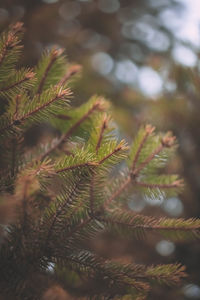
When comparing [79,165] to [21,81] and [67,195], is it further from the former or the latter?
[21,81]

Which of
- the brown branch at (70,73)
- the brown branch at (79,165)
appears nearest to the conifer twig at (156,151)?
the brown branch at (79,165)

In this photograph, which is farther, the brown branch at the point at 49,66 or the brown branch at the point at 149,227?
the brown branch at the point at 49,66

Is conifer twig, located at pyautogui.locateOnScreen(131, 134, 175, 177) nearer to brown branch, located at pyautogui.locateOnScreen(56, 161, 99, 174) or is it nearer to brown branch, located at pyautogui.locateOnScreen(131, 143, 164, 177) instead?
brown branch, located at pyautogui.locateOnScreen(131, 143, 164, 177)

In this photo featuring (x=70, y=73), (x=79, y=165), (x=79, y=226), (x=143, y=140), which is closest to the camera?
(x=79, y=165)

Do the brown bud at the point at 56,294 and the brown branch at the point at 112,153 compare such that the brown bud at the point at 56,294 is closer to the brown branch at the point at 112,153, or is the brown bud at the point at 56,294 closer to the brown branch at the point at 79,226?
the brown branch at the point at 79,226

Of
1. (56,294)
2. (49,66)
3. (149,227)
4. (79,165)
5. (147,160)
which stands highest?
(49,66)

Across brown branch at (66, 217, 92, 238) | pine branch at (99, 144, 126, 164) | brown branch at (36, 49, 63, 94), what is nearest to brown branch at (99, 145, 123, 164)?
pine branch at (99, 144, 126, 164)

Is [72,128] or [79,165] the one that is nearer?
[79,165]

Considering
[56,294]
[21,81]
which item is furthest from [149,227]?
[21,81]

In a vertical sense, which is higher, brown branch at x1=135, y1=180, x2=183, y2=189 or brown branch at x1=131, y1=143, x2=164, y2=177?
brown branch at x1=131, y1=143, x2=164, y2=177
